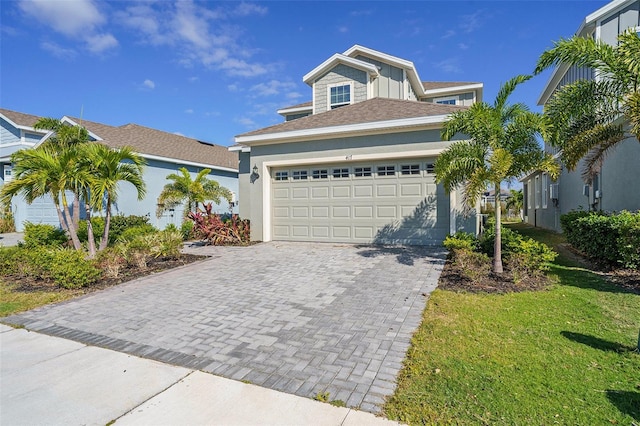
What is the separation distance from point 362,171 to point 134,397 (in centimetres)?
963

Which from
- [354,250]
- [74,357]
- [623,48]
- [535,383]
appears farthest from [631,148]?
[74,357]

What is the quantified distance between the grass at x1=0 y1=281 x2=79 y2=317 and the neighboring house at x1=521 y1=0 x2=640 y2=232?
12.8 metres

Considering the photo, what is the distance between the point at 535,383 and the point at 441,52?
13949 mm

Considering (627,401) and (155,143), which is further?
(155,143)

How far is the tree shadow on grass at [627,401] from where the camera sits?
2.62m

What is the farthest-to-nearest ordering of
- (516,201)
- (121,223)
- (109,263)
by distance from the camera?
(516,201) < (121,223) < (109,263)

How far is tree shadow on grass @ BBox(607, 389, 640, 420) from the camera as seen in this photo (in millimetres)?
2625

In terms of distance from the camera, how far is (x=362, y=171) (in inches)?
454

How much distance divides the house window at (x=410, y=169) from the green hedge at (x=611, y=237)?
4.51m

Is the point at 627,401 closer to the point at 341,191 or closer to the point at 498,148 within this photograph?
the point at 498,148

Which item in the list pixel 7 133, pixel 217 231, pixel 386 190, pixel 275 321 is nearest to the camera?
pixel 275 321

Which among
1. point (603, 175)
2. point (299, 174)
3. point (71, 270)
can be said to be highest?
point (299, 174)

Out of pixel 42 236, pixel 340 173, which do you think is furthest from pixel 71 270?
pixel 340 173

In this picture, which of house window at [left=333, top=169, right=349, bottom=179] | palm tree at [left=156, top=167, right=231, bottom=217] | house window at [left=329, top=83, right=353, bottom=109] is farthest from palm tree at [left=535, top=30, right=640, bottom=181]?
palm tree at [left=156, top=167, right=231, bottom=217]
